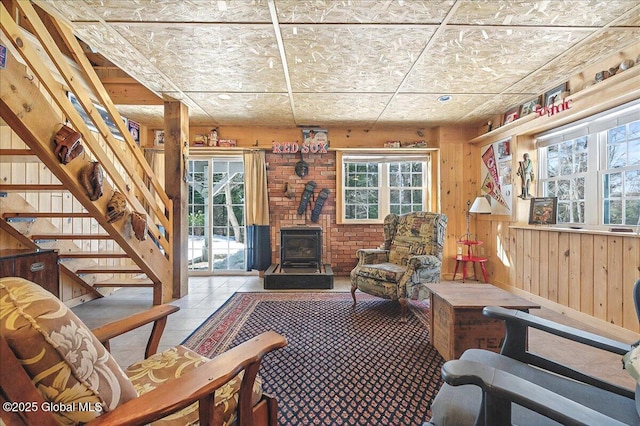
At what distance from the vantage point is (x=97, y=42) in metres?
2.22

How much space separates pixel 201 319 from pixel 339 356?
148cm

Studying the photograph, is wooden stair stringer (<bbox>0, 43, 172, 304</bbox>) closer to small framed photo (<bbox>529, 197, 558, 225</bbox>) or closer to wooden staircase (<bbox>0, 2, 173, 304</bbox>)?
wooden staircase (<bbox>0, 2, 173, 304</bbox>)

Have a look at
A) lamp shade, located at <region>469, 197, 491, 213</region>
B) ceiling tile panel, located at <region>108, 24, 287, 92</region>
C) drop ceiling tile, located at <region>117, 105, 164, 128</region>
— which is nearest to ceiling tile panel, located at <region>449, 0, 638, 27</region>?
ceiling tile panel, located at <region>108, 24, 287, 92</region>

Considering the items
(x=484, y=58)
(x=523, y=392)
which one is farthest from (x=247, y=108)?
(x=523, y=392)

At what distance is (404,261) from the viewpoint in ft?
10.4

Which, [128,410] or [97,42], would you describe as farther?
[97,42]

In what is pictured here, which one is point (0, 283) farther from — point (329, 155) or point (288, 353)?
point (329, 155)

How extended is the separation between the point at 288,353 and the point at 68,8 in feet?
9.33

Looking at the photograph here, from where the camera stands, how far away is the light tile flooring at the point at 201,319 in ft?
6.42

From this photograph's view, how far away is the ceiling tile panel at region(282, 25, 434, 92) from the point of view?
2049mm

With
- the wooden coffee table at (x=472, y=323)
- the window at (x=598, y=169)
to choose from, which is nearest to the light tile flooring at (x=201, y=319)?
the wooden coffee table at (x=472, y=323)

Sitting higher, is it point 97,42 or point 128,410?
point 97,42

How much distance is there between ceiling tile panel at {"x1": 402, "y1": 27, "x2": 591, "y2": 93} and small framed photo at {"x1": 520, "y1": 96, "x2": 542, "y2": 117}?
0.51m

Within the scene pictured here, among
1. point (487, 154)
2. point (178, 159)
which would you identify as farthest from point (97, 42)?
point (487, 154)
